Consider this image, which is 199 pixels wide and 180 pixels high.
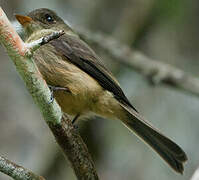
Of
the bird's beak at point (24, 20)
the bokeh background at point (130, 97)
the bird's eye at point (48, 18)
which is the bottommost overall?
the bokeh background at point (130, 97)

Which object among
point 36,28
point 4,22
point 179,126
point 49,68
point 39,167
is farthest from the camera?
point 179,126

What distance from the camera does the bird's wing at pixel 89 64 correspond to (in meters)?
4.57

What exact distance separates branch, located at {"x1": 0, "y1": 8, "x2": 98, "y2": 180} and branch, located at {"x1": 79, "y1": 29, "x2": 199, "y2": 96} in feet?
8.47

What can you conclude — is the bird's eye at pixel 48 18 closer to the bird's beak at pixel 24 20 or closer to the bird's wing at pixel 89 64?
the bird's beak at pixel 24 20

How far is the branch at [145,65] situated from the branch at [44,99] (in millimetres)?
2582

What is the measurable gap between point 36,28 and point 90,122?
167 cm

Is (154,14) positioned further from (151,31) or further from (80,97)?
(80,97)

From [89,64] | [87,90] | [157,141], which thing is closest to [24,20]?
[89,64]

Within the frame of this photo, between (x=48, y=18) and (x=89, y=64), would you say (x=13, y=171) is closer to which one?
(x=89, y=64)

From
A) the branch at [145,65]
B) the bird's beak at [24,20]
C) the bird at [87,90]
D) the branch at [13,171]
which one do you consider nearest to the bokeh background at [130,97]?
the branch at [145,65]

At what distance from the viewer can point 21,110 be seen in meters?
6.54

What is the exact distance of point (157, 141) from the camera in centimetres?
466

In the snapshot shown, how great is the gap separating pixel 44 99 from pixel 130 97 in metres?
3.57

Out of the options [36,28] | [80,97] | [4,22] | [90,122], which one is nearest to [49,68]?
[80,97]
